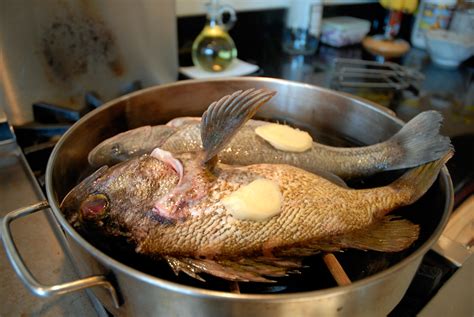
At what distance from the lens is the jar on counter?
5.42 ft

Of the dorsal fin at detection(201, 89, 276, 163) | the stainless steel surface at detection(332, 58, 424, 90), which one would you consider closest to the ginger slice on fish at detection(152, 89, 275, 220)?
the dorsal fin at detection(201, 89, 276, 163)

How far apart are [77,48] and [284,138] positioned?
2.06 feet

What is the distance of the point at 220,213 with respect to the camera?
23.4 inches

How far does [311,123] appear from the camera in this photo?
1001mm

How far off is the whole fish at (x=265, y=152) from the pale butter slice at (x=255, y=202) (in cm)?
20

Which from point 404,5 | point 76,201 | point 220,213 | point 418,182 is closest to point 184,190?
point 220,213

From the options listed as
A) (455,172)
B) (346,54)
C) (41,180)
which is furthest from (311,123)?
(346,54)

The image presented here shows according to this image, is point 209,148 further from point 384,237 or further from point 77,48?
point 77,48

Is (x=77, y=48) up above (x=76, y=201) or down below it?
above

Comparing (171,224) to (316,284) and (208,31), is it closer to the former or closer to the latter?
(316,284)

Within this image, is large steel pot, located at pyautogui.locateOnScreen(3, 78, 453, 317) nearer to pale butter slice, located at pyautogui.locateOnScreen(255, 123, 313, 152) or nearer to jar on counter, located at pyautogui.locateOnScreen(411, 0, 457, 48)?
pale butter slice, located at pyautogui.locateOnScreen(255, 123, 313, 152)

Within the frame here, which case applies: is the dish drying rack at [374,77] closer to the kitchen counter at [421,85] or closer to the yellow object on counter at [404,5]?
the kitchen counter at [421,85]

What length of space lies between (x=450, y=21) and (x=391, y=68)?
0.43 metres

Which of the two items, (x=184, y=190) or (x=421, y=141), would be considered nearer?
(x=184, y=190)
